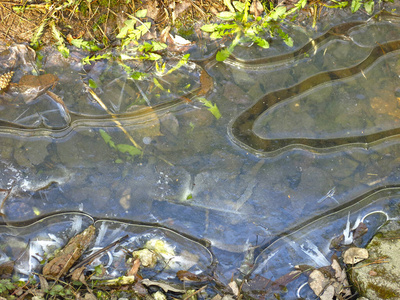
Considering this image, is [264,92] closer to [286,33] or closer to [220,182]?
[286,33]

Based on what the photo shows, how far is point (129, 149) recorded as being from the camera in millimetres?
2779

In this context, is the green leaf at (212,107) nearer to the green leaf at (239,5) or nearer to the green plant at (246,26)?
the green plant at (246,26)

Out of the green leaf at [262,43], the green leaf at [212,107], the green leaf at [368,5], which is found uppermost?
the green leaf at [368,5]

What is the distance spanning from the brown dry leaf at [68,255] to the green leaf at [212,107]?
1.36 metres

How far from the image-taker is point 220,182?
273cm

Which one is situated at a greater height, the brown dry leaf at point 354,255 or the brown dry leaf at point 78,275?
the brown dry leaf at point 354,255

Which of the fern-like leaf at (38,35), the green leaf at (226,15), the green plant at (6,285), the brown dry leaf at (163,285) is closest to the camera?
the green plant at (6,285)

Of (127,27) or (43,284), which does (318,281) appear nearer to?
(43,284)

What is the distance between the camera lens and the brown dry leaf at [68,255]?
257 centimetres

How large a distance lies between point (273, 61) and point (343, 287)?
6.10 ft

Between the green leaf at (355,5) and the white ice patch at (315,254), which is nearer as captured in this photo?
the white ice patch at (315,254)

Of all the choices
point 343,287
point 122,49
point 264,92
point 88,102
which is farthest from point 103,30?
point 343,287

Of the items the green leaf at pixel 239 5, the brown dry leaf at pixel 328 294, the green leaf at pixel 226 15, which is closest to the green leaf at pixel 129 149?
the green leaf at pixel 226 15

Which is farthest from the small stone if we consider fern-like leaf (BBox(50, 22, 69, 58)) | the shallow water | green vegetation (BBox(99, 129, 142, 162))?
fern-like leaf (BBox(50, 22, 69, 58))
